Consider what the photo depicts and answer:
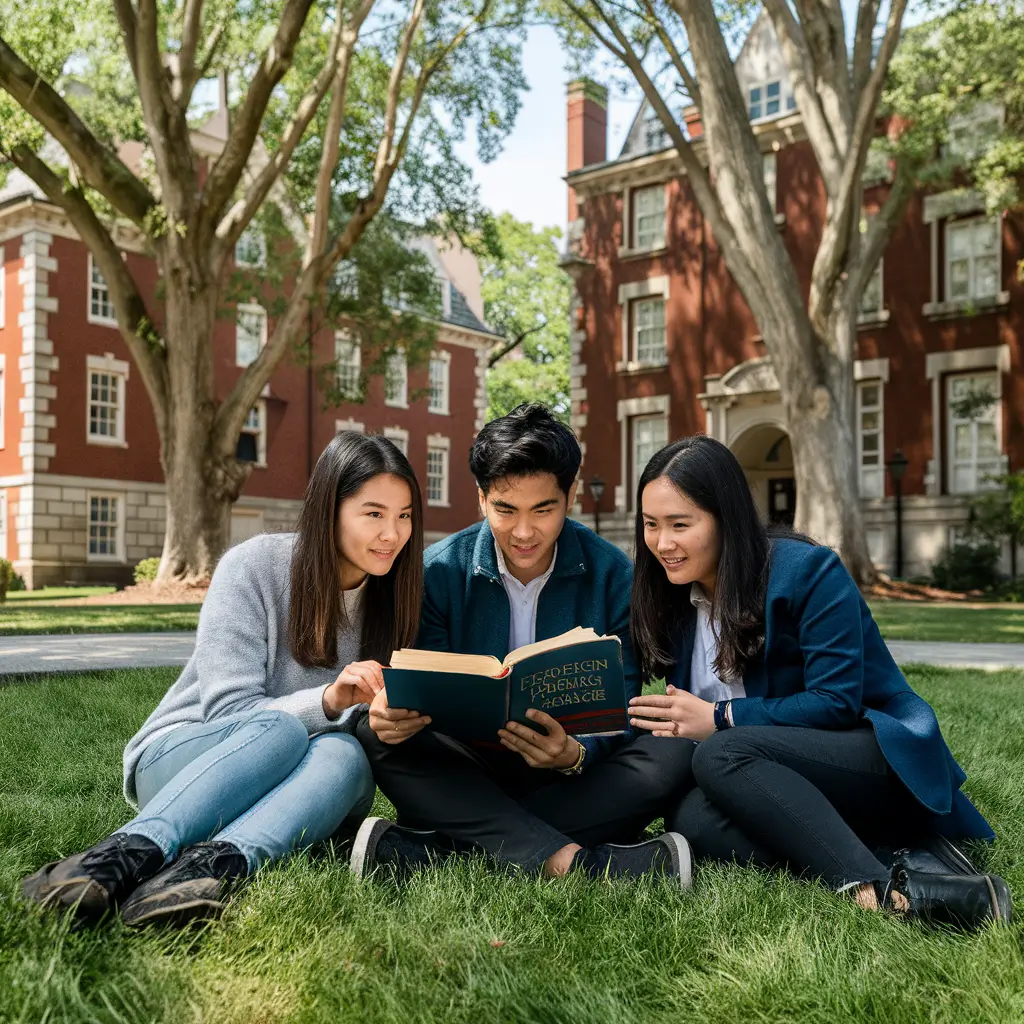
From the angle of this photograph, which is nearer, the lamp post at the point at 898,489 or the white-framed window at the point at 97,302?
the lamp post at the point at 898,489

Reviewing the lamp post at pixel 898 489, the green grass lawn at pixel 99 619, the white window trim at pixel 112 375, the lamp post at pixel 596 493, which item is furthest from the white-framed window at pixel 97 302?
the lamp post at pixel 898 489

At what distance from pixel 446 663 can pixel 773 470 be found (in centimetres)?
2297

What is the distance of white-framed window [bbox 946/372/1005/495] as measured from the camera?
66.9 ft

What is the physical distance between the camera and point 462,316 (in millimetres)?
33750

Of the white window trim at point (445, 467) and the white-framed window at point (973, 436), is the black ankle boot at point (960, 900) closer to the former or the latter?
the white-framed window at point (973, 436)

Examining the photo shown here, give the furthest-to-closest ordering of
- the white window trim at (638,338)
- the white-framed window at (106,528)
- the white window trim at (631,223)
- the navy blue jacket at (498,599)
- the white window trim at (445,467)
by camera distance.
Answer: the white window trim at (445,467) < the white window trim at (631,223) < the white window trim at (638,338) < the white-framed window at (106,528) < the navy blue jacket at (498,599)

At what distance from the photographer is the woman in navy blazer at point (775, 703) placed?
2.69 m

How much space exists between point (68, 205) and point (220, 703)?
13914 mm

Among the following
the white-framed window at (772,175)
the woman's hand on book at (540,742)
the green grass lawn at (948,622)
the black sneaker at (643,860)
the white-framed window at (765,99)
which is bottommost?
the green grass lawn at (948,622)

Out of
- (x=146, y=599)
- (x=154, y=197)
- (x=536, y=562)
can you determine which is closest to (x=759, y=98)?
(x=154, y=197)

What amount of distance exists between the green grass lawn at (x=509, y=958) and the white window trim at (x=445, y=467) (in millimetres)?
29491

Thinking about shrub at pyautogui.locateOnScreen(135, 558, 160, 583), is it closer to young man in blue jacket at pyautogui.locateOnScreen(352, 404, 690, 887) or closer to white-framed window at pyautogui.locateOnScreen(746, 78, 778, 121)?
white-framed window at pyautogui.locateOnScreen(746, 78, 778, 121)

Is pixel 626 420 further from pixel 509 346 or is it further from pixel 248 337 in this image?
pixel 509 346

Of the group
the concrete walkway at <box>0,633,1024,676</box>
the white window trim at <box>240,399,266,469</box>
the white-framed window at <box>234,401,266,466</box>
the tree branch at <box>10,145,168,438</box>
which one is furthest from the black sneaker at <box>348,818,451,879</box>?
the white window trim at <box>240,399,266,469</box>
